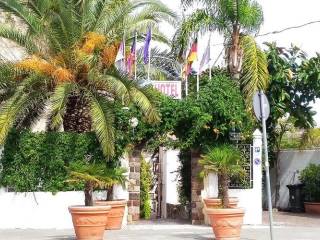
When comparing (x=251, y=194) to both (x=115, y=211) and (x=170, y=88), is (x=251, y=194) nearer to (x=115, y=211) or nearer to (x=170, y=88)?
(x=170, y=88)

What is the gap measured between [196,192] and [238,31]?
500 cm

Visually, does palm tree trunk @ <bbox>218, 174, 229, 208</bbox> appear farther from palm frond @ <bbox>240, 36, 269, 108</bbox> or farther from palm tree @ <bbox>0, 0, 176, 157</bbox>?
palm frond @ <bbox>240, 36, 269, 108</bbox>

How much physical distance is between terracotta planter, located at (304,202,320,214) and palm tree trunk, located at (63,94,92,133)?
918 cm

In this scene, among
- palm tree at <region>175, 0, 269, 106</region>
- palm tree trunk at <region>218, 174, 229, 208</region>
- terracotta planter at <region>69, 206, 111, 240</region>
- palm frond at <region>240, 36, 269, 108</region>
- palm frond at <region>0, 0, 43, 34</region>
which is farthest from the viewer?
palm tree at <region>175, 0, 269, 106</region>

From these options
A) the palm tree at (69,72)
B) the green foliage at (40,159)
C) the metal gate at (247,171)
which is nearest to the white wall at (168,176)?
the metal gate at (247,171)

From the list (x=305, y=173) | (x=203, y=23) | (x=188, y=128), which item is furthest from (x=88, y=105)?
(x=305, y=173)

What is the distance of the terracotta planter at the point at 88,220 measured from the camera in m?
12.6

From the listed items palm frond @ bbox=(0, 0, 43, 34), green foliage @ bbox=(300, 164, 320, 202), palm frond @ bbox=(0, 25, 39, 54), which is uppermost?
palm frond @ bbox=(0, 0, 43, 34)

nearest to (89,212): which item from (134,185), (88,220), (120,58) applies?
(88,220)

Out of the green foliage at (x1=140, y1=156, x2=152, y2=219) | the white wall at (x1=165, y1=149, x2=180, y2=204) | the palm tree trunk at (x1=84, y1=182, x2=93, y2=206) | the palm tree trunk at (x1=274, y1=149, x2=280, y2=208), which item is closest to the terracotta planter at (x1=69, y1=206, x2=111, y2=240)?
the palm tree trunk at (x1=84, y1=182, x2=93, y2=206)

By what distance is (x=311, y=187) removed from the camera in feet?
68.5

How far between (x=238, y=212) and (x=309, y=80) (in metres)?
8.31

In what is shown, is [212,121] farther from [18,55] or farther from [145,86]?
[18,55]

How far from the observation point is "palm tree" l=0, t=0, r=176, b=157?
49.4 feet
